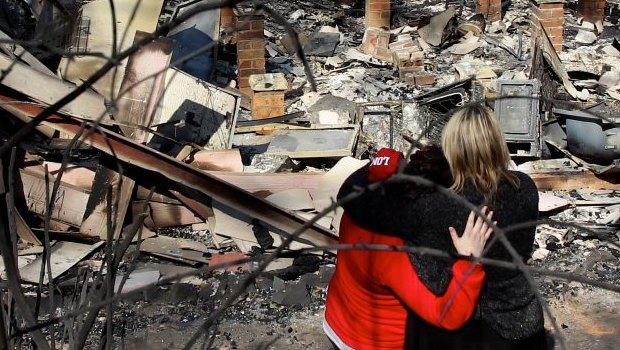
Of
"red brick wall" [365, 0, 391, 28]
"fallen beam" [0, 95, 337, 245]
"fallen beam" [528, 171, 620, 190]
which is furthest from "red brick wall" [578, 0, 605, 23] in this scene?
"fallen beam" [0, 95, 337, 245]

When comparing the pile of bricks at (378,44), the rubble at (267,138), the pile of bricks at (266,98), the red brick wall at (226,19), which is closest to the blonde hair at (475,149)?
the rubble at (267,138)

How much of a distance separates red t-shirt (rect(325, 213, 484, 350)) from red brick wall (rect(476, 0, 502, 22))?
916 centimetres

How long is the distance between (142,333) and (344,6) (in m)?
8.34

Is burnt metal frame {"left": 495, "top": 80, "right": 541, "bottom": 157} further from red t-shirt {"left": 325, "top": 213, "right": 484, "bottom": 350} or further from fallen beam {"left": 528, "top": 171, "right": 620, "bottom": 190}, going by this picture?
red t-shirt {"left": 325, "top": 213, "right": 484, "bottom": 350}

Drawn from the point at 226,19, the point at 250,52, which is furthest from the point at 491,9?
the point at 250,52

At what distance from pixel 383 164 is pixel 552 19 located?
8.37 m

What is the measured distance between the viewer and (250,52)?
9.28m

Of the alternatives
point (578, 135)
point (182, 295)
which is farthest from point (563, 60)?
point (182, 295)

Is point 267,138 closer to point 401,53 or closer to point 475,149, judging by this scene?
point 401,53

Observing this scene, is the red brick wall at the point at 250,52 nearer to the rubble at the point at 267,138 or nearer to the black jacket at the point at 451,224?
the rubble at the point at 267,138

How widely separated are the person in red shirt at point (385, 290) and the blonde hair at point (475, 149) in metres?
0.15

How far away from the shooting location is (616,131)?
736cm

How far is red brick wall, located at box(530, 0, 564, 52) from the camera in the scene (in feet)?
33.7

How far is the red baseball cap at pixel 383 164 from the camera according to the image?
2.68 meters
